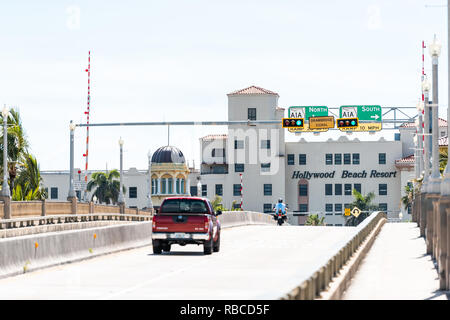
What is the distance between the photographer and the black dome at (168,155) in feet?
411

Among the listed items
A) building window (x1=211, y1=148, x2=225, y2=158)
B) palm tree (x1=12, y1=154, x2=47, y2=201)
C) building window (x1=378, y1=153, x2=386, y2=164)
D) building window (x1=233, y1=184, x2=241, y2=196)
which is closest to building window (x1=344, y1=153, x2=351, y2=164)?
building window (x1=378, y1=153, x2=386, y2=164)

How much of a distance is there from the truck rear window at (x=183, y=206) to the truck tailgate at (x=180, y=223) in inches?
26.1

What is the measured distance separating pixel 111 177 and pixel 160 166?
1838 cm

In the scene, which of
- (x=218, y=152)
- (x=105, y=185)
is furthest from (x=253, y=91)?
(x=105, y=185)

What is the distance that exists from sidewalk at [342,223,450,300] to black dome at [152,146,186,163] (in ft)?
306

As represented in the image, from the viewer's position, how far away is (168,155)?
4936 inches

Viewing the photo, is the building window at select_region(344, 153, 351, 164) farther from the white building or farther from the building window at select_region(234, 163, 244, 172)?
the building window at select_region(234, 163, 244, 172)

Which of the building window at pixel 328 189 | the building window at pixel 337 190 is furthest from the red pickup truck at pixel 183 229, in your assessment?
the building window at pixel 337 190

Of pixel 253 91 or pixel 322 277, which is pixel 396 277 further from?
pixel 253 91

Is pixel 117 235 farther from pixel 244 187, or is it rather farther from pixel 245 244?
pixel 244 187

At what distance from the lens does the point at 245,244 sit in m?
35.5

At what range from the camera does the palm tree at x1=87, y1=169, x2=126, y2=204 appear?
140 metres

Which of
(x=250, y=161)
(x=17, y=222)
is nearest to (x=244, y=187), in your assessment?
(x=250, y=161)

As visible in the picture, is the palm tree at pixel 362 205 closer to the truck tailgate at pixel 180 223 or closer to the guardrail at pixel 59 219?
the guardrail at pixel 59 219
